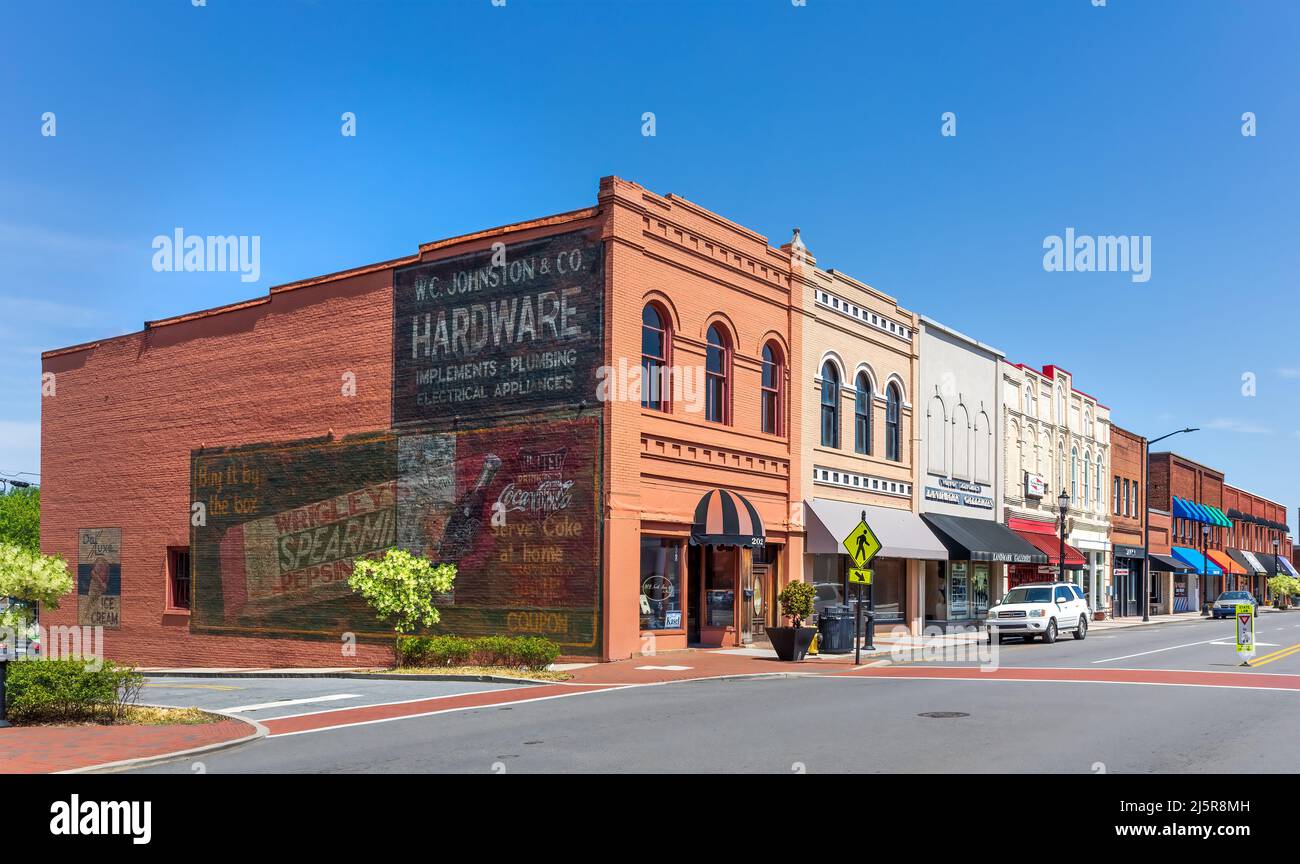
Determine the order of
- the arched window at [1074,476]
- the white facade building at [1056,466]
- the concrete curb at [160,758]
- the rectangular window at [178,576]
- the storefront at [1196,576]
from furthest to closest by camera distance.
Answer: the storefront at [1196,576] → the arched window at [1074,476] → the white facade building at [1056,466] → the rectangular window at [178,576] → the concrete curb at [160,758]

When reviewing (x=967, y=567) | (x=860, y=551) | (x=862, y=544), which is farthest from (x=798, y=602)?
(x=967, y=567)

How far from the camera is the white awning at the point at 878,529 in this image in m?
31.5

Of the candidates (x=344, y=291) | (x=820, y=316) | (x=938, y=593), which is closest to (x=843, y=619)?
(x=820, y=316)

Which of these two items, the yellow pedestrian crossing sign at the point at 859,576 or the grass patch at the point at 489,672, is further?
the yellow pedestrian crossing sign at the point at 859,576

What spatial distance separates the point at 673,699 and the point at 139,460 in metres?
25.5

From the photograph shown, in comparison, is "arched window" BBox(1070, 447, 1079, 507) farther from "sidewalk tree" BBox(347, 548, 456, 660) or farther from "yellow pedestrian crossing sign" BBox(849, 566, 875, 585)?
"sidewalk tree" BBox(347, 548, 456, 660)

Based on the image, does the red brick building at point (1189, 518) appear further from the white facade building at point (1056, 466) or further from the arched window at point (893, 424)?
the arched window at point (893, 424)

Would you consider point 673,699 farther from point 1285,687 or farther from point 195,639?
point 195,639

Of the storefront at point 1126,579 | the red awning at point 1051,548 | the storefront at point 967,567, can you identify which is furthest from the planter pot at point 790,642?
the storefront at point 1126,579

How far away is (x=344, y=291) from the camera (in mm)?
31391

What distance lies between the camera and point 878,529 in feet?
112

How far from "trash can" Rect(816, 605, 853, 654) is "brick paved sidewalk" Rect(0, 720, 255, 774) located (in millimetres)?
14741

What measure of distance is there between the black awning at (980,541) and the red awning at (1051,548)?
105cm

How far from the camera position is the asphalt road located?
10936 mm
